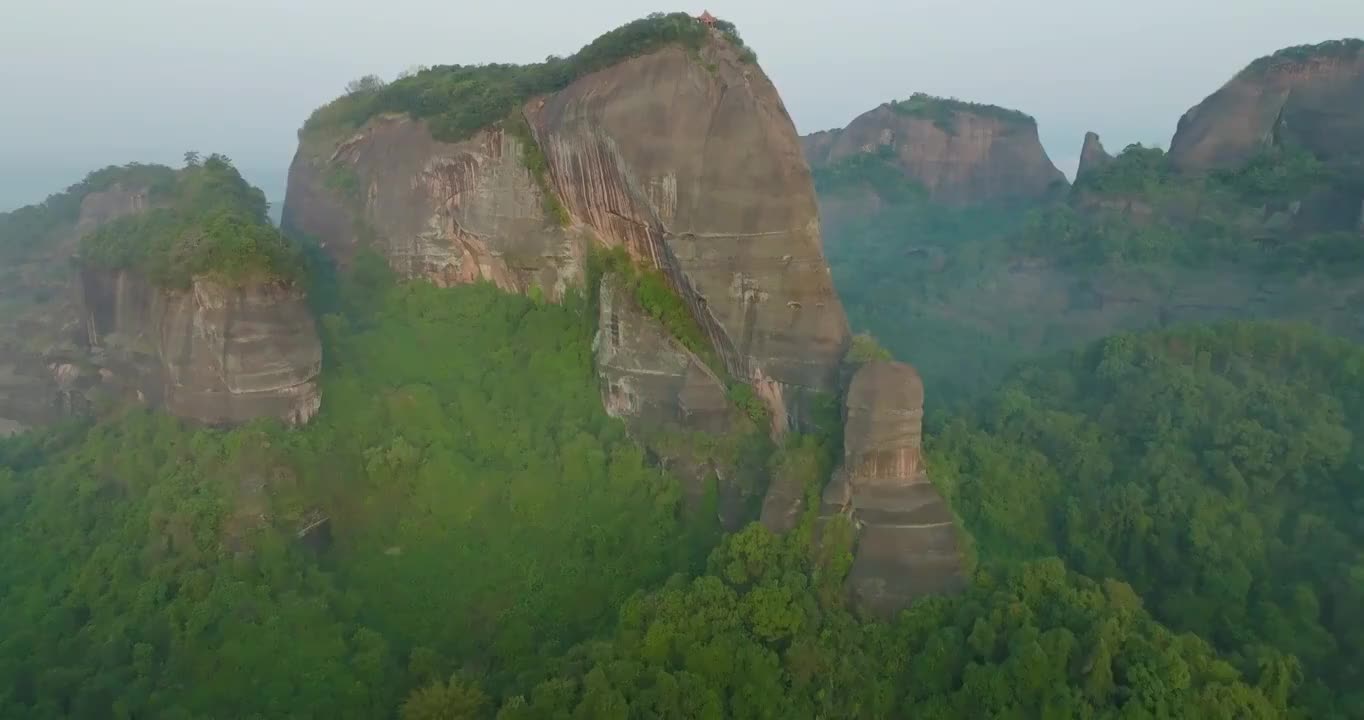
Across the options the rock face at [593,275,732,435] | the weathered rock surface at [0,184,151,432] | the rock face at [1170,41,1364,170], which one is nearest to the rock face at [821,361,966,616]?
the rock face at [593,275,732,435]

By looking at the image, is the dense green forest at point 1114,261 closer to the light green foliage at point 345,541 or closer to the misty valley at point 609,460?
the misty valley at point 609,460

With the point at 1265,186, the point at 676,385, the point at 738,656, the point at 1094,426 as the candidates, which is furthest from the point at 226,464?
the point at 1265,186

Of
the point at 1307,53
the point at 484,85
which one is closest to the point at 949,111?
the point at 1307,53

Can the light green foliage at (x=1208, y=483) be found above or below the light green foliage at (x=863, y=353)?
below

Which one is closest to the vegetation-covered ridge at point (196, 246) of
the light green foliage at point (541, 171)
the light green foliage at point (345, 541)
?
the light green foliage at point (345, 541)

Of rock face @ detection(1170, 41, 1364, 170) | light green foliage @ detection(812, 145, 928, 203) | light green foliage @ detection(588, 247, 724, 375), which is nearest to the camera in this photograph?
light green foliage @ detection(588, 247, 724, 375)

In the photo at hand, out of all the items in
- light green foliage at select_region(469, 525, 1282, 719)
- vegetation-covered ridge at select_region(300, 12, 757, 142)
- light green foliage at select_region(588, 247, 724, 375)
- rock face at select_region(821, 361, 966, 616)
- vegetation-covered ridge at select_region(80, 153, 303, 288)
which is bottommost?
light green foliage at select_region(469, 525, 1282, 719)

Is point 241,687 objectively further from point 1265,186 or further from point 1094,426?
point 1265,186

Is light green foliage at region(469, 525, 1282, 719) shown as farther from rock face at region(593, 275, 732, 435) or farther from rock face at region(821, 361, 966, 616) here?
rock face at region(593, 275, 732, 435)
